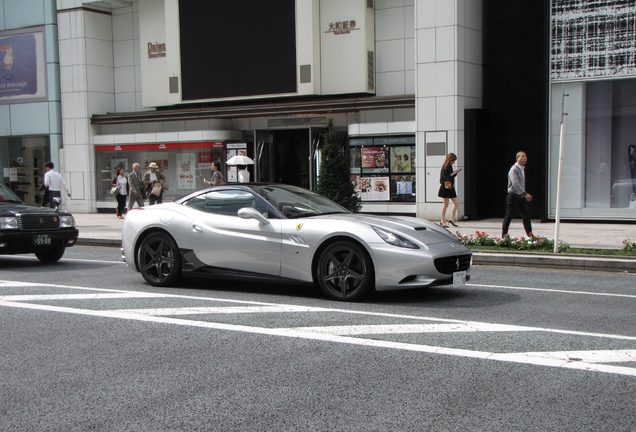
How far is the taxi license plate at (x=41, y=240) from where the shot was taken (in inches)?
485

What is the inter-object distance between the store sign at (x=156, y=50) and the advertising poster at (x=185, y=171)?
156 inches

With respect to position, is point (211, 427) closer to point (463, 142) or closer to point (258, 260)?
point (258, 260)

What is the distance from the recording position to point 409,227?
344 inches

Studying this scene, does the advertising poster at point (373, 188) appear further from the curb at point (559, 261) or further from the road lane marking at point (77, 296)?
the road lane marking at point (77, 296)

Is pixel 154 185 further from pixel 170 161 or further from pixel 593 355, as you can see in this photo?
pixel 593 355

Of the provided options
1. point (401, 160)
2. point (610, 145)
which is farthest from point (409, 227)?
point (401, 160)

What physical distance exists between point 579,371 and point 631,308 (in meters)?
3.11

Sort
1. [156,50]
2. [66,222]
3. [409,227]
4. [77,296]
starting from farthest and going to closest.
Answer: [156,50] → [66,222] → [77,296] → [409,227]

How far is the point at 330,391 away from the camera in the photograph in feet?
16.8

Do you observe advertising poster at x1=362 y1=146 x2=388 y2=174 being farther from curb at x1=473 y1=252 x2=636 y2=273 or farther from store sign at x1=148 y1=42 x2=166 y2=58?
curb at x1=473 y1=252 x2=636 y2=273

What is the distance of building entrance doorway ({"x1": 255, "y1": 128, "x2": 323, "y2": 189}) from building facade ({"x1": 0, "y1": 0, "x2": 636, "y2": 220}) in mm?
57

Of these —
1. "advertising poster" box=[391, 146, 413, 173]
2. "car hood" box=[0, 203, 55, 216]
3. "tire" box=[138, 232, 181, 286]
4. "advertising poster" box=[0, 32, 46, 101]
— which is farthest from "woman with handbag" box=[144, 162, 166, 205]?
"tire" box=[138, 232, 181, 286]

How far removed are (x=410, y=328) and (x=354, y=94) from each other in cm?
1726

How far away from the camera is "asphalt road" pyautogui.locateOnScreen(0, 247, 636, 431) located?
15.2 feet
